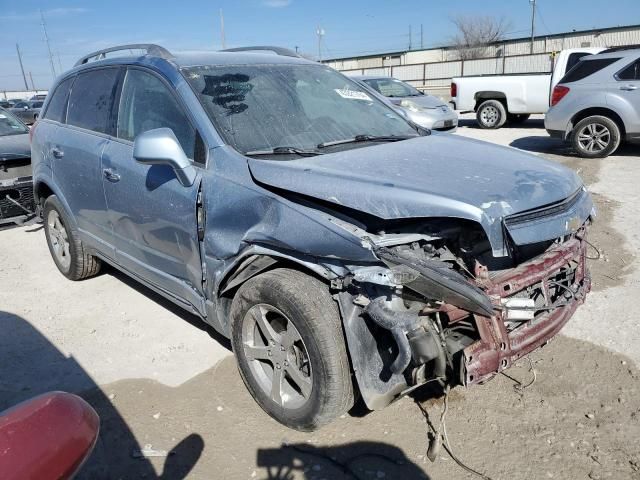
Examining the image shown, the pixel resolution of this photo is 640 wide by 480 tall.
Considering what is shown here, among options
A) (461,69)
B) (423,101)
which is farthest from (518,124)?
(461,69)

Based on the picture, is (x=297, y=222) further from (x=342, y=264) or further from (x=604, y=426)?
(x=604, y=426)

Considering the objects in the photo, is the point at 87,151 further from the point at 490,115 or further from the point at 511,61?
the point at 511,61

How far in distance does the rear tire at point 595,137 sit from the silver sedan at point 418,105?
3.15 metres

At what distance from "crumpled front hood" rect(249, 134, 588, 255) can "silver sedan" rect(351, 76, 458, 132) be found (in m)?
8.89

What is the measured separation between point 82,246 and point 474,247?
11.8 feet

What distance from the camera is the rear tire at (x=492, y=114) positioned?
1434 centimetres

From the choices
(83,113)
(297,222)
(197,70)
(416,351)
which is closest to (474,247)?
(416,351)

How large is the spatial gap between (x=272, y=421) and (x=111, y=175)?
2.02 meters

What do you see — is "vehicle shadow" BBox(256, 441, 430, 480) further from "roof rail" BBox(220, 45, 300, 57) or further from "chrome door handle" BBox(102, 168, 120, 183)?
"roof rail" BBox(220, 45, 300, 57)

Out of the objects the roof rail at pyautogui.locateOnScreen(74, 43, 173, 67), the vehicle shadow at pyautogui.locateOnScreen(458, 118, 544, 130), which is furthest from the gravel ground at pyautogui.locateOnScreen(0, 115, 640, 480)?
A: the vehicle shadow at pyautogui.locateOnScreen(458, 118, 544, 130)

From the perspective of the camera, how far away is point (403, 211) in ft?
7.79

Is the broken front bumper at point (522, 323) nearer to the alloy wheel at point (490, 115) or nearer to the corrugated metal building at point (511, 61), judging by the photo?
the alloy wheel at point (490, 115)

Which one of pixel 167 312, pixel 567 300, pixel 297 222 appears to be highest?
pixel 297 222

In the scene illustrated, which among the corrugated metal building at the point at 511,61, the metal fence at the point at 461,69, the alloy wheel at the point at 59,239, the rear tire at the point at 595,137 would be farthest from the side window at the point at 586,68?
the metal fence at the point at 461,69
